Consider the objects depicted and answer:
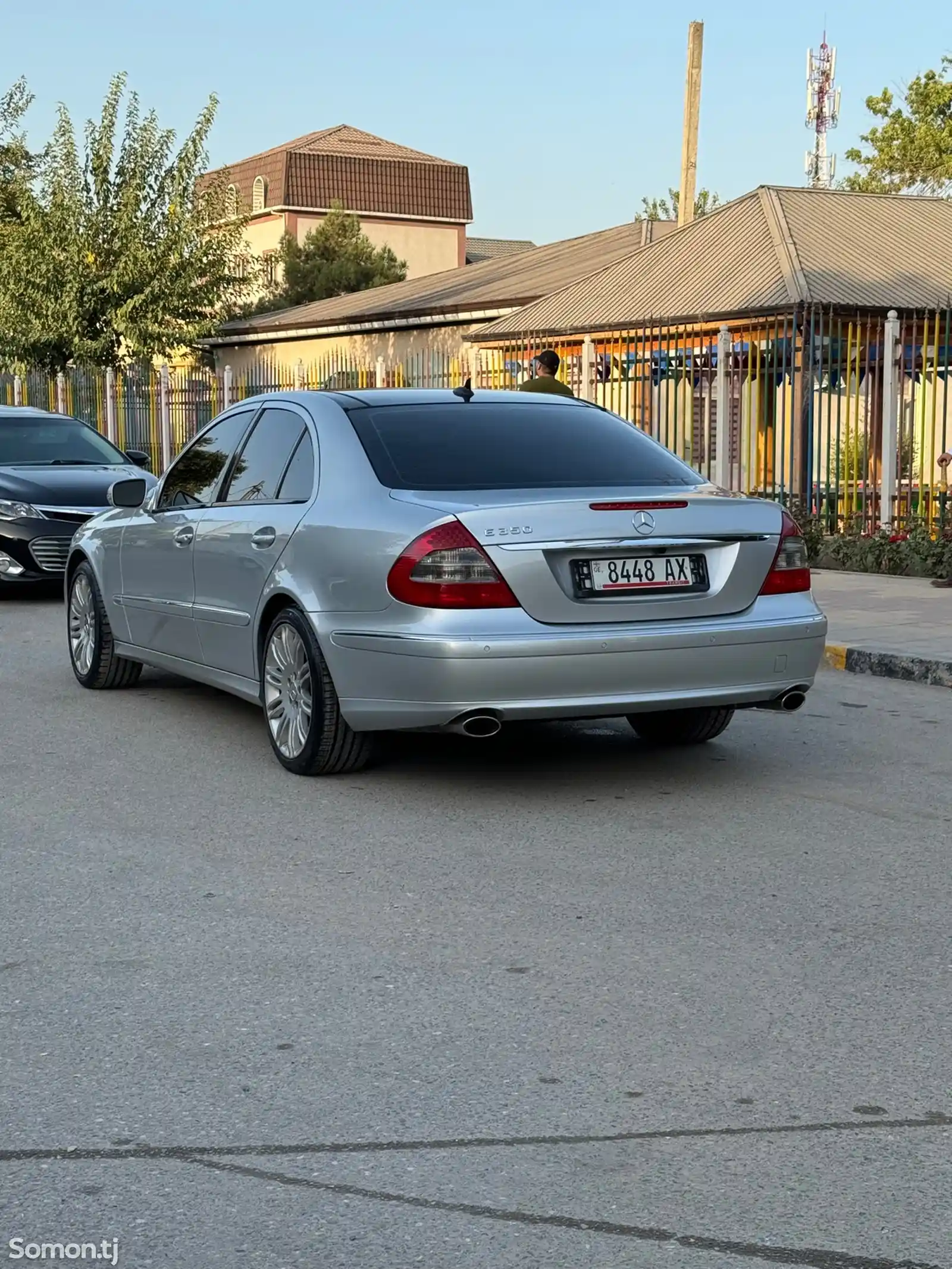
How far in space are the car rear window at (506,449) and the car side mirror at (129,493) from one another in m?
2.08

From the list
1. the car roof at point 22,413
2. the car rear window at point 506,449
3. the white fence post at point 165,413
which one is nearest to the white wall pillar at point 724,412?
the car roof at point 22,413

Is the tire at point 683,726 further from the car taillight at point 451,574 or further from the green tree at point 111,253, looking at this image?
the green tree at point 111,253

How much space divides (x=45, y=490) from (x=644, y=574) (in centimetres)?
916

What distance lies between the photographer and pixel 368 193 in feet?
211

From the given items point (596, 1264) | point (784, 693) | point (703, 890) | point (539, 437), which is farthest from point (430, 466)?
point (596, 1264)

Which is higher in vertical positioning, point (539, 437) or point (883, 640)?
point (539, 437)

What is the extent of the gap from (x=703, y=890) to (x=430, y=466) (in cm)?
235

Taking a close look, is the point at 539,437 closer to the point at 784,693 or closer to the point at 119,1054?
the point at 784,693

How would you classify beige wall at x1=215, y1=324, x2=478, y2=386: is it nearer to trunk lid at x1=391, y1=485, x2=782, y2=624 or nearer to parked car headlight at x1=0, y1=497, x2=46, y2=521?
parked car headlight at x1=0, y1=497, x2=46, y2=521

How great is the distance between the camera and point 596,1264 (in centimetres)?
295

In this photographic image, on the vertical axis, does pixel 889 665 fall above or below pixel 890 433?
below

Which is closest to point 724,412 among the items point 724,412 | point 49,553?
point 724,412

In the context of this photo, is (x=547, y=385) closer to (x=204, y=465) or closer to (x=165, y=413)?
(x=204, y=465)

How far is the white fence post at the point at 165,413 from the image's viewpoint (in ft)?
89.9
